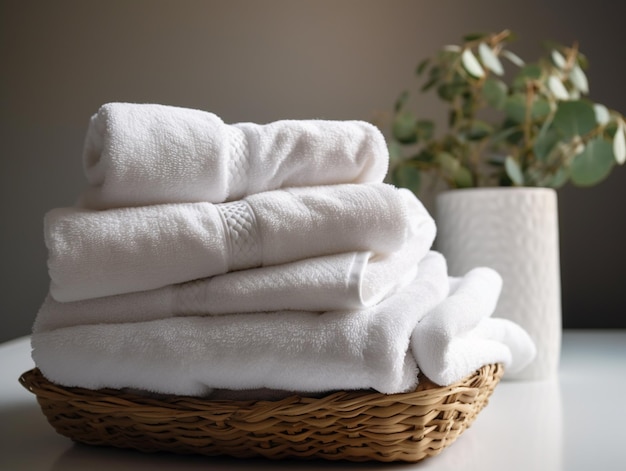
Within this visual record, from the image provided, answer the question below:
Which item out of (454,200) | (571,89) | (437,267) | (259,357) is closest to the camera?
(259,357)

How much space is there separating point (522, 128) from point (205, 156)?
2.05ft

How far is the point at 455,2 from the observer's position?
156 centimetres

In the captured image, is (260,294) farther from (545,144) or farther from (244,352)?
(545,144)

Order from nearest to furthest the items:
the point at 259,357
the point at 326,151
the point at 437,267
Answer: the point at 259,357 < the point at 326,151 < the point at 437,267

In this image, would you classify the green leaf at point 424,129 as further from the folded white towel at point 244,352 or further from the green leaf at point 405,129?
the folded white towel at point 244,352

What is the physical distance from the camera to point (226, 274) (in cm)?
65

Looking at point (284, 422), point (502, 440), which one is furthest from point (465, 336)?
point (284, 422)

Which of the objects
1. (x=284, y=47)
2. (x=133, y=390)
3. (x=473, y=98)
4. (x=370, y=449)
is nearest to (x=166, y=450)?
(x=133, y=390)

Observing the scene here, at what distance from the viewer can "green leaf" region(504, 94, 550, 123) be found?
1.10 m

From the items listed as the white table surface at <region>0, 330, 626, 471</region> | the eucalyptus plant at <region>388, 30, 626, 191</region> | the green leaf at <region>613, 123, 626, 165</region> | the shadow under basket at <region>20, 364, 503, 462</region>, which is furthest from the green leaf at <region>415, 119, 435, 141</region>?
the shadow under basket at <region>20, 364, 503, 462</region>

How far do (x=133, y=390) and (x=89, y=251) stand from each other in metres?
0.12

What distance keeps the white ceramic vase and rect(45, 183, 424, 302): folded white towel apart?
42 centimetres

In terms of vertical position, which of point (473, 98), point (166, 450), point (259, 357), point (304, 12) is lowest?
point (166, 450)

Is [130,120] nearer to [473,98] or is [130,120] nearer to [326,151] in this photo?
[326,151]
